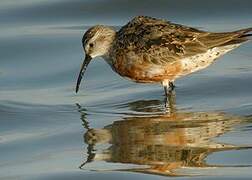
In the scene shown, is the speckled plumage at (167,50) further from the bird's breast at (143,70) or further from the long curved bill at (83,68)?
the long curved bill at (83,68)

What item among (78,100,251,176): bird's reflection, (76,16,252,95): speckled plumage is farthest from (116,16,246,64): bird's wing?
(78,100,251,176): bird's reflection

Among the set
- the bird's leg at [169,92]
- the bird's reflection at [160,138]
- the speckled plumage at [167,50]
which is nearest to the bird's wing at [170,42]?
the speckled plumage at [167,50]

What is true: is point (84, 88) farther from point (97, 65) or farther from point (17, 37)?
point (17, 37)

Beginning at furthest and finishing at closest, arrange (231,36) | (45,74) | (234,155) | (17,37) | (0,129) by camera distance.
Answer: (17,37) < (45,74) < (231,36) < (0,129) < (234,155)

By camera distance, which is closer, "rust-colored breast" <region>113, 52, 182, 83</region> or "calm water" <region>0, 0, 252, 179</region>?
"calm water" <region>0, 0, 252, 179</region>

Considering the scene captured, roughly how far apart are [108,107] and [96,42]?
1336 mm

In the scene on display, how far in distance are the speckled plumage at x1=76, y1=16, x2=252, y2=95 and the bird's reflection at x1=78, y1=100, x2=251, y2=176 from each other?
0.51 meters

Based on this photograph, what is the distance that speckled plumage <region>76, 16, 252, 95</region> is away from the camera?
483 inches

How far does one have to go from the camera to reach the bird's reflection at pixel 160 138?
980 cm

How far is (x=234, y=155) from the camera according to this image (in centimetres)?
981

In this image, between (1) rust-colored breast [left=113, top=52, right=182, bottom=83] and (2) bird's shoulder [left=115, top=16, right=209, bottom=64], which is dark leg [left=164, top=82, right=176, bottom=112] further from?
(2) bird's shoulder [left=115, top=16, right=209, bottom=64]

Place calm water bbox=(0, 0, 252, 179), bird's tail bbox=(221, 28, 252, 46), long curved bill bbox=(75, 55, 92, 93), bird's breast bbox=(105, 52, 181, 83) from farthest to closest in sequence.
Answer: long curved bill bbox=(75, 55, 92, 93)
bird's breast bbox=(105, 52, 181, 83)
bird's tail bbox=(221, 28, 252, 46)
calm water bbox=(0, 0, 252, 179)

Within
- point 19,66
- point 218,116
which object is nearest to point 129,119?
point 218,116

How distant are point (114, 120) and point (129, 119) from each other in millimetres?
190
